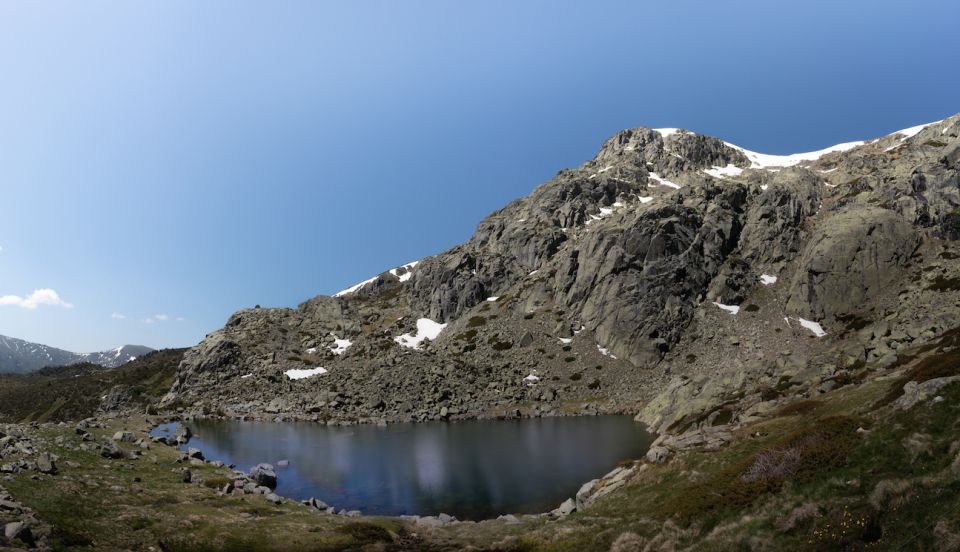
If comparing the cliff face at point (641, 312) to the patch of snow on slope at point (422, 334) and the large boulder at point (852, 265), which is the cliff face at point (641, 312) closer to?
the large boulder at point (852, 265)

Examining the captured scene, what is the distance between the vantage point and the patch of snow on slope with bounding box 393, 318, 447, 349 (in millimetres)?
167625

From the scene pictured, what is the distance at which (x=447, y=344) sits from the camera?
513 ft

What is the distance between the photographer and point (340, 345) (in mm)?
170500

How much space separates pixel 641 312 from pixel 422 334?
79.1 metres

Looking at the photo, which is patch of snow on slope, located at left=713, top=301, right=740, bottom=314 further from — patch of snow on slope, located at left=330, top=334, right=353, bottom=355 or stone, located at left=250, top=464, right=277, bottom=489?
stone, located at left=250, top=464, right=277, bottom=489

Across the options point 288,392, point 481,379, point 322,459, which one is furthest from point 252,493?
point 288,392

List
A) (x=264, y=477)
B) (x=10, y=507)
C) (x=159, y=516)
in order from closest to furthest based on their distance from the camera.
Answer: (x=10, y=507) < (x=159, y=516) < (x=264, y=477)

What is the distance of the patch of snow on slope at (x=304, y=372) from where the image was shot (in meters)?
148

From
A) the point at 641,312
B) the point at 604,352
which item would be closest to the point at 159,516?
the point at 604,352

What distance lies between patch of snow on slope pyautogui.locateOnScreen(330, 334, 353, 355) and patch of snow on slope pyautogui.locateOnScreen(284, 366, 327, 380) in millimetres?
12251

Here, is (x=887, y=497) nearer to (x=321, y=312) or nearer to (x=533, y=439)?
(x=533, y=439)

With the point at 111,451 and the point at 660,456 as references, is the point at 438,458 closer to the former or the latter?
the point at 111,451

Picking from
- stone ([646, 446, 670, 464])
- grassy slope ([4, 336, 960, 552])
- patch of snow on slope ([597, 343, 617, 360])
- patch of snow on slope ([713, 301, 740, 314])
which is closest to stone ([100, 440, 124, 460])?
grassy slope ([4, 336, 960, 552])

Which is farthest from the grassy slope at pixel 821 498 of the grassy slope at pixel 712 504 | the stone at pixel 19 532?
the stone at pixel 19 532
